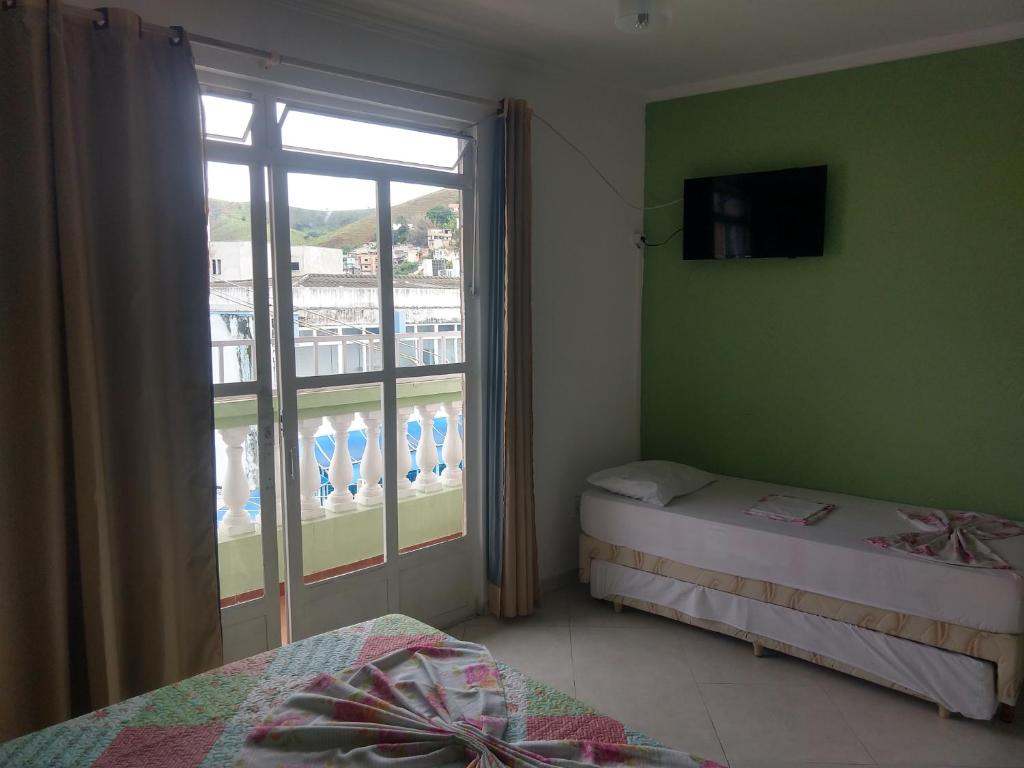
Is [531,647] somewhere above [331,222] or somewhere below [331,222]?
below

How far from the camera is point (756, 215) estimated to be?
360cm

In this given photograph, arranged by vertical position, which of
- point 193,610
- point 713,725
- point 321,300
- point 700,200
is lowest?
point 713,725

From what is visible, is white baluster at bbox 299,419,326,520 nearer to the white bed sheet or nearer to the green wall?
the white bed sheet

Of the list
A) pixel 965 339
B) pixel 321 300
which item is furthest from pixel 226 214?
pixel 965 339

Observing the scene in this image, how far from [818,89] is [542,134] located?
1359 millimetres

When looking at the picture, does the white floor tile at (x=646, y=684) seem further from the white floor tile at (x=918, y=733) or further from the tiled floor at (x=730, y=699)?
the white floor tile at (x=918, y=733)

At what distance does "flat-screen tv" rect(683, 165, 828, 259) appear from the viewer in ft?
11.4

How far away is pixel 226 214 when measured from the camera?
2.51 metres

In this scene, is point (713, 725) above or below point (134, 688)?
below

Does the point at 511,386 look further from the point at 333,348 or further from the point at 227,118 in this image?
the point at 227,118

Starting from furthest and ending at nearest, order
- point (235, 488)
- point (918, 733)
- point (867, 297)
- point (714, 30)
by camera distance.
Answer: point (867, 297), point (714, 30), point (235, 488), point (918, 733)

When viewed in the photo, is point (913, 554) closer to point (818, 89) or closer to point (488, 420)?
point (488, 420)

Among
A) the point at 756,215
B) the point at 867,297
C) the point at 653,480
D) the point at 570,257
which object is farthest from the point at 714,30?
the point at 653,480

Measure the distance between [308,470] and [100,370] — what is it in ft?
3.03
